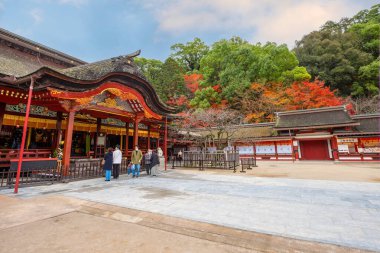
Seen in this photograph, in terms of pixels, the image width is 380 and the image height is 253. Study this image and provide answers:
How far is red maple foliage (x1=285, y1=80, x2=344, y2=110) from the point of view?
29.9 meters

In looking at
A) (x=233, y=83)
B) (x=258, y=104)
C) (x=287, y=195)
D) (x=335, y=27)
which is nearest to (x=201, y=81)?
(x=233, y=83)

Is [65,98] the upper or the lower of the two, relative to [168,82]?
lower

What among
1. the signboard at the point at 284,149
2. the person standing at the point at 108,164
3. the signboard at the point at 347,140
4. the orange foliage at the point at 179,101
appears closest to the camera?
the person standing at the point at 108,164

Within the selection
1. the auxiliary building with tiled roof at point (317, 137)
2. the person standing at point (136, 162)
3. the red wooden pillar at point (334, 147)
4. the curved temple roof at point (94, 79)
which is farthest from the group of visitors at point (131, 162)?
the red wooden pillar at point (334, 147)

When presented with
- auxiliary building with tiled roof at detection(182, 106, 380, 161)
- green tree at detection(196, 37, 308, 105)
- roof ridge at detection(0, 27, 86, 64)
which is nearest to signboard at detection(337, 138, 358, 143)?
auxiliary building with tiled roof at detection(182, 106, 380, 161)

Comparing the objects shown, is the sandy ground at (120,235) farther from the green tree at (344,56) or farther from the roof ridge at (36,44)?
the green tree at (344,56)

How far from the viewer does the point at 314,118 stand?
24391mm

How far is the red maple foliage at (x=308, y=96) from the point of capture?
2986 cm

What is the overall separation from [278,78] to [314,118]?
9.73m

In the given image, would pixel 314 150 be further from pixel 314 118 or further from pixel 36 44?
pixel 36 44

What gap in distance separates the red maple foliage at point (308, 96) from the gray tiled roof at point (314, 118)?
5086 mm

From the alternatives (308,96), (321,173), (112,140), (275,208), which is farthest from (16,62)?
(308,96)

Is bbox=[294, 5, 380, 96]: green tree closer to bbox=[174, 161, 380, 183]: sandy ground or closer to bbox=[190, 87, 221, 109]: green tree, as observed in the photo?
bbox=[190, 87, 221, 109]: green tree

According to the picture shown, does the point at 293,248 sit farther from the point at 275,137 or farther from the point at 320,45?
the point at 320,45
